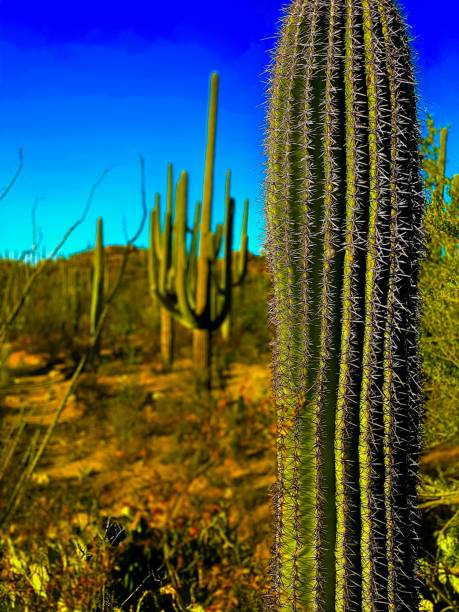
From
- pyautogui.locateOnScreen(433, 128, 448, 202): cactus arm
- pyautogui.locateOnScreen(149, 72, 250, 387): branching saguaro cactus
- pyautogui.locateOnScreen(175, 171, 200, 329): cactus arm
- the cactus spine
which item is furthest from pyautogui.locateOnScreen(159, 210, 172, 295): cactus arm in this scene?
pyautogui.locateOnScreen(433, 128, 448, 202): cactus arm

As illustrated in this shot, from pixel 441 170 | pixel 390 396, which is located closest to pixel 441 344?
pixel 441 170

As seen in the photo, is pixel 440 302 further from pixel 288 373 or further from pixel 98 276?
pixel 98 276

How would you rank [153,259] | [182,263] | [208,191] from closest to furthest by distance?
[208,191]
[182,263]
[153,259]

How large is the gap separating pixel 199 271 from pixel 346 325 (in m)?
7.12

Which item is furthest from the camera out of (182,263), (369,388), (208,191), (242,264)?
(242,264)

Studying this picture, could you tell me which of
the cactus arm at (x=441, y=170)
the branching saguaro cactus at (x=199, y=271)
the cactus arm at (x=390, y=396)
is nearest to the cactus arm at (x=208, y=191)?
the branching saguaro cactus at (x=199, y=271)

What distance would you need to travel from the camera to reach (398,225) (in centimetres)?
212

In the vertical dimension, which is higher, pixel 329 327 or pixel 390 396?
pixel 329 327

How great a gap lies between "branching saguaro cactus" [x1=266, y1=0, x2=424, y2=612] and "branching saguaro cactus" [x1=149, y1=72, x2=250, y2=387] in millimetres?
6853

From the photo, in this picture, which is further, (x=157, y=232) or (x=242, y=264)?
(x=242, y=264)

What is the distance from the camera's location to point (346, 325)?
6.77 feet

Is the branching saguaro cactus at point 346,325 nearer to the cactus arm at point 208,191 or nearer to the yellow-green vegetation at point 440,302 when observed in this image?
the yellow-green vegetation at point 440,302

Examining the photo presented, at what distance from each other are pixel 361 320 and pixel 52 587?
75.0 inches

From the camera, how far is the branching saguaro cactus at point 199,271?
29.7 feet
